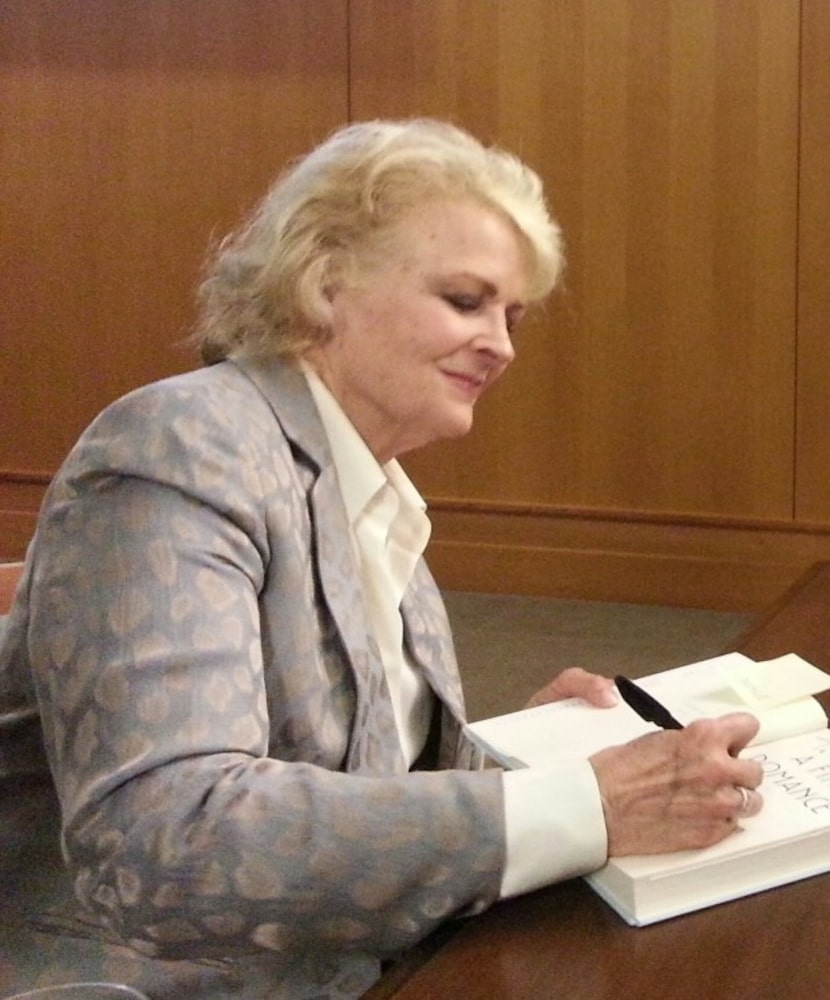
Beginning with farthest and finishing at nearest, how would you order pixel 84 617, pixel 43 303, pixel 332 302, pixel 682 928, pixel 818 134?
pixel 43 303 < pixel 818 134 < pixel 332 302 < pixel 84 617 < pixel 682 928

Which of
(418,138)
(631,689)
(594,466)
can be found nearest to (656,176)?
(594,466)

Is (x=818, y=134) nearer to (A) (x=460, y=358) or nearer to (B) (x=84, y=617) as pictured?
(A) (x=460, y=358)

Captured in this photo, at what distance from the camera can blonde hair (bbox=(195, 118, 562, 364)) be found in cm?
126

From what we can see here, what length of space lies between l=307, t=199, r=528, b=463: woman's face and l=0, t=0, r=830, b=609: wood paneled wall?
273cm

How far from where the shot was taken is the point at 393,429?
4.30 feet

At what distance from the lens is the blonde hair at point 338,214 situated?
1.26m

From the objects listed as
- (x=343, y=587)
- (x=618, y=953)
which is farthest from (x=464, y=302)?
(x=618, y=953)

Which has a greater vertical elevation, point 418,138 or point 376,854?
point 418,138

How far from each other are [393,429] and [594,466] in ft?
9.32

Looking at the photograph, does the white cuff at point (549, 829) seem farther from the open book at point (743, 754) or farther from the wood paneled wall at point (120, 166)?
the wood paneled wall at point (120, 166)

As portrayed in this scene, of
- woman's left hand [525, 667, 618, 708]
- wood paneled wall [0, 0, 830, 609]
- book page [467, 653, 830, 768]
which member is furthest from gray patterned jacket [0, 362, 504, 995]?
wood paneled wall [0, 0, 830, 609]

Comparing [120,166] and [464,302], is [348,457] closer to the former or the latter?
[464,302]

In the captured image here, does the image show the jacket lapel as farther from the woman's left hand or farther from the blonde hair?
the woman's left hand

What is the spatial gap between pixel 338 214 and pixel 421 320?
0.43 ft
